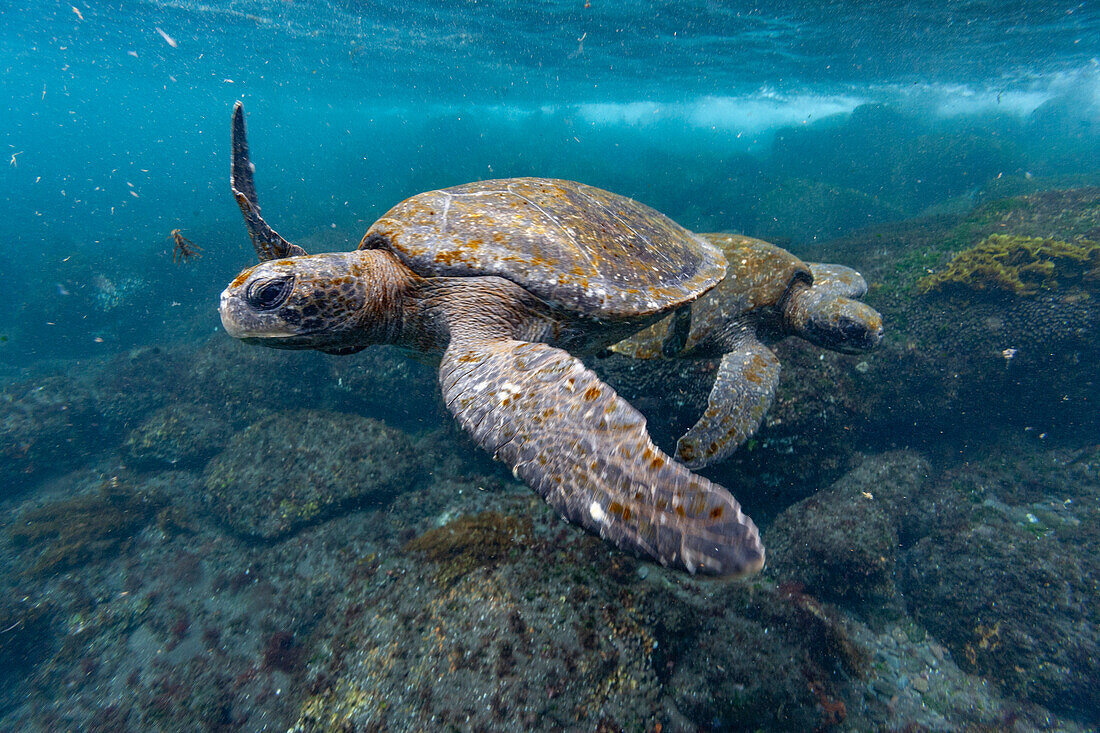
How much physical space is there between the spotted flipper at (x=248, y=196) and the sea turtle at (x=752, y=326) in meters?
2.96

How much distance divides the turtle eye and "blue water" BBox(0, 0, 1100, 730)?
3.38 meters

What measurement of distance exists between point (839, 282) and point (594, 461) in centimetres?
440

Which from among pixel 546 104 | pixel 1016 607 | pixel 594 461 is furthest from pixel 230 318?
pixel 546 104

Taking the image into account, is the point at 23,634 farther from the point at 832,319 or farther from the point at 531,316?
the point at 832,319

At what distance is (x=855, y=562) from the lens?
14.0 ft

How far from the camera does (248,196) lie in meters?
2.69

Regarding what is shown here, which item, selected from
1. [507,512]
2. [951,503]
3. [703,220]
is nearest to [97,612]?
[507,512]

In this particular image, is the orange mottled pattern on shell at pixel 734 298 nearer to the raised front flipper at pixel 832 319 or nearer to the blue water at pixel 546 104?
the raised front flipper at pixel 832 319

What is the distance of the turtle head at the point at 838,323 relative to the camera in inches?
138

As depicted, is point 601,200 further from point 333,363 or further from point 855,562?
point 333,363

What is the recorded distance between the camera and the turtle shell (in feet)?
7.89

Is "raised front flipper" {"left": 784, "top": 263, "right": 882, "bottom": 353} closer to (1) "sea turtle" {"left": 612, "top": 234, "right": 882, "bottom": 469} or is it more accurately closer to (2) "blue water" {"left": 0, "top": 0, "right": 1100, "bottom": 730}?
(1) "sea turtle" {"left": 612, "top": 234, "right": 882, "bottom": 469}

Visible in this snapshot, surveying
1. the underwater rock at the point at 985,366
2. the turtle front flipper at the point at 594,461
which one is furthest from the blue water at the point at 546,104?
the turtle front flipper at the point at 594,461

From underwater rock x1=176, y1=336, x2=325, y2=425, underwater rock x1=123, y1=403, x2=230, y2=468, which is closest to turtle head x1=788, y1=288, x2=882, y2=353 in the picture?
underwater rock x1=176, y1=336, x2=325, y2=425
